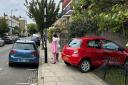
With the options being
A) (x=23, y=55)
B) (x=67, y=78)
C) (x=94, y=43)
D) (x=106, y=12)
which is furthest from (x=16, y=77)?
(x=106, y=12)

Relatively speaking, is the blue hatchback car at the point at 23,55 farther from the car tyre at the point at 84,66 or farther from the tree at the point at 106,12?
the tree at the point at 106,12

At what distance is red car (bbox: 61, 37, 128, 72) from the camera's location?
50.0 ft

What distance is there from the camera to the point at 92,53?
15.5 m

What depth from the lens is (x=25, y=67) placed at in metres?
18.5

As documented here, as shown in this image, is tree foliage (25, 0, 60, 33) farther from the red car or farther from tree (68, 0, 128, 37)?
tree (68, 0, 128, 37)

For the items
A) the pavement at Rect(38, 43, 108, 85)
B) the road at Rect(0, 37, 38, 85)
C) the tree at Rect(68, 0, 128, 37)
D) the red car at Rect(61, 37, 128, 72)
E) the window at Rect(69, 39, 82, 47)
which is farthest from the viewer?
the window at Rect(69, 39, 82, 47)

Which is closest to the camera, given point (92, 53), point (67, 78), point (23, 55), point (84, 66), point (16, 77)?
point (67, 78)

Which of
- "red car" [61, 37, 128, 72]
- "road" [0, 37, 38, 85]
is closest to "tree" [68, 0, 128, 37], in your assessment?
"road" [0, 37, 38, 85]

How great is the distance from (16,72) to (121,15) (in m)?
11.5

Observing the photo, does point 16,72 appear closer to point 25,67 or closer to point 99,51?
point 25,67

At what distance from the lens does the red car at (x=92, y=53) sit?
50.0 feet

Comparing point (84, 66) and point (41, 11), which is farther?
point (41, 11)

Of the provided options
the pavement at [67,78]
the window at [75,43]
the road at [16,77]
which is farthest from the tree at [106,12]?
the window at [75,43]

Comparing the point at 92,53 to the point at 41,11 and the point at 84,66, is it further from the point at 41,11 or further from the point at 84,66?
the point at 41,11
